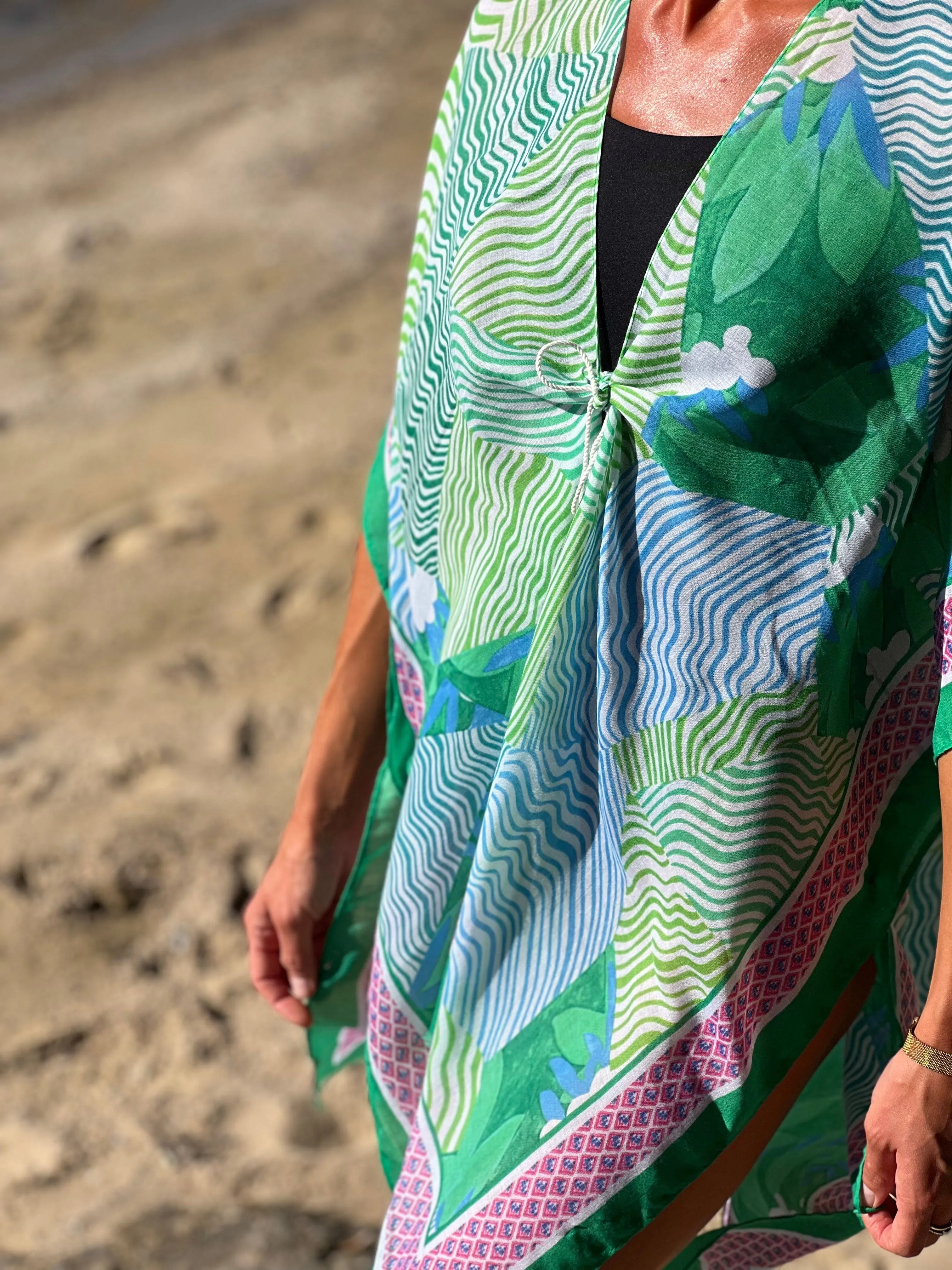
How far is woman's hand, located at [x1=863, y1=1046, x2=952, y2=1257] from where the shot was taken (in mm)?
913

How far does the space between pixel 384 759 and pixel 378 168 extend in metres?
4.24

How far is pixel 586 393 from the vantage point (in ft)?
3.18

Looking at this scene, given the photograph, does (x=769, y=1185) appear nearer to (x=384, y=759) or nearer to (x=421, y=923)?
(x=421, y=923)

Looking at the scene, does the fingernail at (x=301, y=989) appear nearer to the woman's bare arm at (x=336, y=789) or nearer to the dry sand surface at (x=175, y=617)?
the woman's bare arm at (x=336, y=789)

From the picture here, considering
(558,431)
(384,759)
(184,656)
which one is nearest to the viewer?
(558,431)

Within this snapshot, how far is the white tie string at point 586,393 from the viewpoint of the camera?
96 centimetres

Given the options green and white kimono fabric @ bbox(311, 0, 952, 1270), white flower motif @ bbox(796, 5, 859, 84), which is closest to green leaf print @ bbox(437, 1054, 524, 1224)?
green and white kimono fabric @ bbox(311, 0, 952, 1270)

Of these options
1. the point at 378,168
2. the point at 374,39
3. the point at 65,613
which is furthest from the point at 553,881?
the point at 374,39

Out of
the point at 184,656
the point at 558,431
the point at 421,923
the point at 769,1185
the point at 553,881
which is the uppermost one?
the point at 558,431

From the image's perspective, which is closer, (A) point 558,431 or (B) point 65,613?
(A) point 558,431

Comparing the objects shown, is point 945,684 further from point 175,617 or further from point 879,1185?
point 175,617

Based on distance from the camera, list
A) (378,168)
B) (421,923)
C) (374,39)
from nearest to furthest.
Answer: (421,923)
(378,168)
(374,39)

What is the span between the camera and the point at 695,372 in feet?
2.95

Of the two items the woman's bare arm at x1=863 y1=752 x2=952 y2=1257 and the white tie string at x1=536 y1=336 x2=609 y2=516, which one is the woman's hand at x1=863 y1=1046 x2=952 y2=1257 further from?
the white tie string at x1=536 y1=336 x2=609 y2=516
